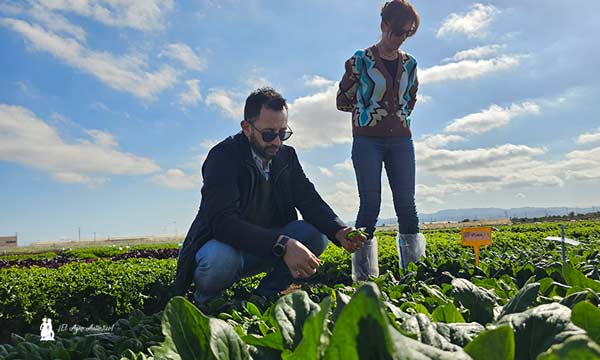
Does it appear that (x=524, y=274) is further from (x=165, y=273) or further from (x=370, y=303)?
(x=165, y=273)

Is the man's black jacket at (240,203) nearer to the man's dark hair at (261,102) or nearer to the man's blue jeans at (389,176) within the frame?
the man's dark hair at (261,102)

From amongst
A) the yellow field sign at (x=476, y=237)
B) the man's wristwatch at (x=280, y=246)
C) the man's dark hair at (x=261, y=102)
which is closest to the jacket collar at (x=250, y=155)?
the man's dark hair at (x=261, y=102)

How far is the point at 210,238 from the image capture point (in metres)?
3.63

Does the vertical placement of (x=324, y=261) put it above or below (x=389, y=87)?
below

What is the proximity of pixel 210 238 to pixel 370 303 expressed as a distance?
3.17m

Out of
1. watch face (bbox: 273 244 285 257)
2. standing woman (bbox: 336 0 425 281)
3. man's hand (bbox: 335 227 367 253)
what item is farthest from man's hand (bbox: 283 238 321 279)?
standing woman (bbox: 336 0 425 281)

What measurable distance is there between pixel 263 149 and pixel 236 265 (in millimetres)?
880

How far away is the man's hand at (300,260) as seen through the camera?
9.17 feet

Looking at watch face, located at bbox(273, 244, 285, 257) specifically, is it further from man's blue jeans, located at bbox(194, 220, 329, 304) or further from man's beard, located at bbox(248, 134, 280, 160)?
man's beard, located at bbox(248, 134, 280, 160)

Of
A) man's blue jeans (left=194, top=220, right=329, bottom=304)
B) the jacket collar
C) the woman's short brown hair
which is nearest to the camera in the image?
man's blue jeans (left=194, top=220, right=329, bottom=304)

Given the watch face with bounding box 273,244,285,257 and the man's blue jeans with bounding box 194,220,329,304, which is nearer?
the watch face with bounding box 273,244,285,257

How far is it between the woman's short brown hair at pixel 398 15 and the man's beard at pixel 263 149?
163 centimetres

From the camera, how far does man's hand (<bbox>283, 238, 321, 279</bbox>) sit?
2795 mm

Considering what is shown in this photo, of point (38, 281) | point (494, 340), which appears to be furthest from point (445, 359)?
point (38, 281)
